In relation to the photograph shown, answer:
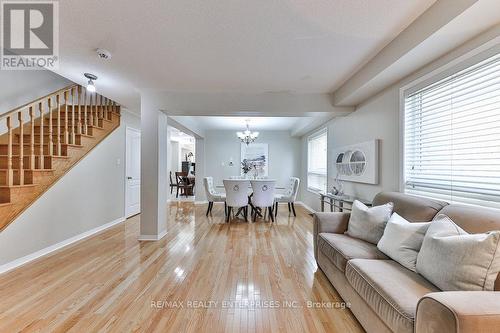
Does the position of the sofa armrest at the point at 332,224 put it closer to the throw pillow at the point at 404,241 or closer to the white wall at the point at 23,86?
the throw pillow at the point at 404,241

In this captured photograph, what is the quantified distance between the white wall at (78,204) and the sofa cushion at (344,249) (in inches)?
142

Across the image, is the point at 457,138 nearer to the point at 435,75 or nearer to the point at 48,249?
the point at 435,75

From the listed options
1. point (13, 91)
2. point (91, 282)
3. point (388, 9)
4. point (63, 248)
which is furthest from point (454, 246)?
point (13, 91)

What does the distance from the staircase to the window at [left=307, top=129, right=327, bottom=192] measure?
4782mm

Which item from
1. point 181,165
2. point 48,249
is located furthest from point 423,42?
point 181,165

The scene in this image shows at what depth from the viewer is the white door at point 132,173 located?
17.1 ft

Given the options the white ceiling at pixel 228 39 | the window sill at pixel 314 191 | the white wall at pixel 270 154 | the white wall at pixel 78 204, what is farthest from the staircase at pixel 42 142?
the window sill at pixel 314 191

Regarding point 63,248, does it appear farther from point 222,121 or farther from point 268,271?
point 222,121

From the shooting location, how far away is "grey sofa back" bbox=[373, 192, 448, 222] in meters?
1.97

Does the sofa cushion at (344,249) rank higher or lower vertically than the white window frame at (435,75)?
lower

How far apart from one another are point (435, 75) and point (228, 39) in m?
2.04

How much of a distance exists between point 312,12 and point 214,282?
265 cm

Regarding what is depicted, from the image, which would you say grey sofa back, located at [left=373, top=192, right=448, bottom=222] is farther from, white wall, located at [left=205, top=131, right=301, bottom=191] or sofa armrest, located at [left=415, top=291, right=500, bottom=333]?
white wall, located at [left=205, top=131, right=301, bottom=191]

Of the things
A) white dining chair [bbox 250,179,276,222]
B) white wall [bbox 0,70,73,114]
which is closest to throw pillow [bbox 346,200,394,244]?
white dining chair [bbox 250,179,276,222]
